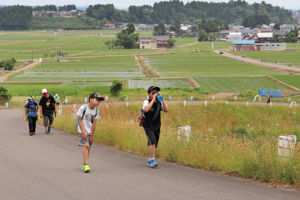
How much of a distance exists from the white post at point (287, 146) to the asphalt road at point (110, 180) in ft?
2.99

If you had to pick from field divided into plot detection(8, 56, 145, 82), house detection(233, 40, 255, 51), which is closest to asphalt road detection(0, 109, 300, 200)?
field divided into plot detection(8, 56, 145, 82)

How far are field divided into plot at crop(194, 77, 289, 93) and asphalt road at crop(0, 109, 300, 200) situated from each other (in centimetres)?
4391

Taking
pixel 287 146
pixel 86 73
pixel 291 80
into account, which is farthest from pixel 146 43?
pixel 287 146

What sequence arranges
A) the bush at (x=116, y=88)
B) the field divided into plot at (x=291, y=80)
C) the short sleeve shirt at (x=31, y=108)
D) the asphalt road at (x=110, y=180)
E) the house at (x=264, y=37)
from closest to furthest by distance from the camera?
1. the asphalt road at (x=110, y=180)
2. the short sleeve shirt at (x=31, y=108)
3. the bush at (x=116, y=88)
4. the field divided into plot at (x=291, y=80)
5. the house at (x=264, y=37)

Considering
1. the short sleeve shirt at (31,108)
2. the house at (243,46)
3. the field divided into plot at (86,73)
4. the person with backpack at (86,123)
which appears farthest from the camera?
the house at (243,46)

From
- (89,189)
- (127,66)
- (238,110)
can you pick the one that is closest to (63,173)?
(89,189)

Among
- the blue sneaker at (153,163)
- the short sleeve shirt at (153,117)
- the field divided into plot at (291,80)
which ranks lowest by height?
the field divided into plot at (291,80)

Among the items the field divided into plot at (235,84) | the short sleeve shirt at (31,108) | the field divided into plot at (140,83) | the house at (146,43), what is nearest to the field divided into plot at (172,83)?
the field divided into plot at (140,83)

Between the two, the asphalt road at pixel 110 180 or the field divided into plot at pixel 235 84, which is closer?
the asphalt road at pixel 110 180

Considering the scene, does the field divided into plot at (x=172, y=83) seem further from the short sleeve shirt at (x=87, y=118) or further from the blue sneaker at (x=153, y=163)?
the short sleeve shirt at (x=87, y=118)

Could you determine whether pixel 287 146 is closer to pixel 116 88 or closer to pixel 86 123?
pixel 86 123

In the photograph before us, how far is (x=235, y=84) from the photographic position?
196ft

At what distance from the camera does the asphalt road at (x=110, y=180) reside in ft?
23.6

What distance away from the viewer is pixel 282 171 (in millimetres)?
8055
